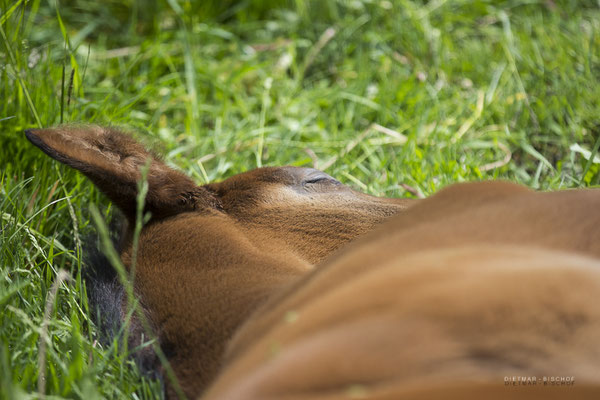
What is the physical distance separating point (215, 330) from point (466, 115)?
8.53 feet

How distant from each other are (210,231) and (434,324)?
3.14ft

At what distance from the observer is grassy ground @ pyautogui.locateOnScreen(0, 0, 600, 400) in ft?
9.40

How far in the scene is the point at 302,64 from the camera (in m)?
4.44

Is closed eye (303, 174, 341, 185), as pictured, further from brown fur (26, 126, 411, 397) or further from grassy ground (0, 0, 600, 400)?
grassy ground (0, 0, 600, 400)

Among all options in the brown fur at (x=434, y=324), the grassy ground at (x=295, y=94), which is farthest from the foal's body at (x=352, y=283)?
the grassy ground at (x=295, y=94)

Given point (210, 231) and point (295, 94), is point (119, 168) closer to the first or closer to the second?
point (210, 231)

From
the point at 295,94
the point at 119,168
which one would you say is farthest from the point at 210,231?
the point at 295,94

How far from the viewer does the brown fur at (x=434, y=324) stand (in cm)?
113

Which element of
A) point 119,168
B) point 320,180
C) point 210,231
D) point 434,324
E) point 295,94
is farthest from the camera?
point 295,94

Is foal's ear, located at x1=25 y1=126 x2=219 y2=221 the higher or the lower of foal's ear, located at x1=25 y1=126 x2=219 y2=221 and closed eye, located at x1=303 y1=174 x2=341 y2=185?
the higher

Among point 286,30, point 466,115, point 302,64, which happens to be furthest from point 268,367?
point 286,30

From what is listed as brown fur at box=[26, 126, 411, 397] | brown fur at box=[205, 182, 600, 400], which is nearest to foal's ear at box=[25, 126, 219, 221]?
brown fur at box=[26, 126, 411, 397]

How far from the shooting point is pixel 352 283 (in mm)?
1337

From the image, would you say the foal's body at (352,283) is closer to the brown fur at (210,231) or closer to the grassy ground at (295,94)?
the brown fur at (210,231)
